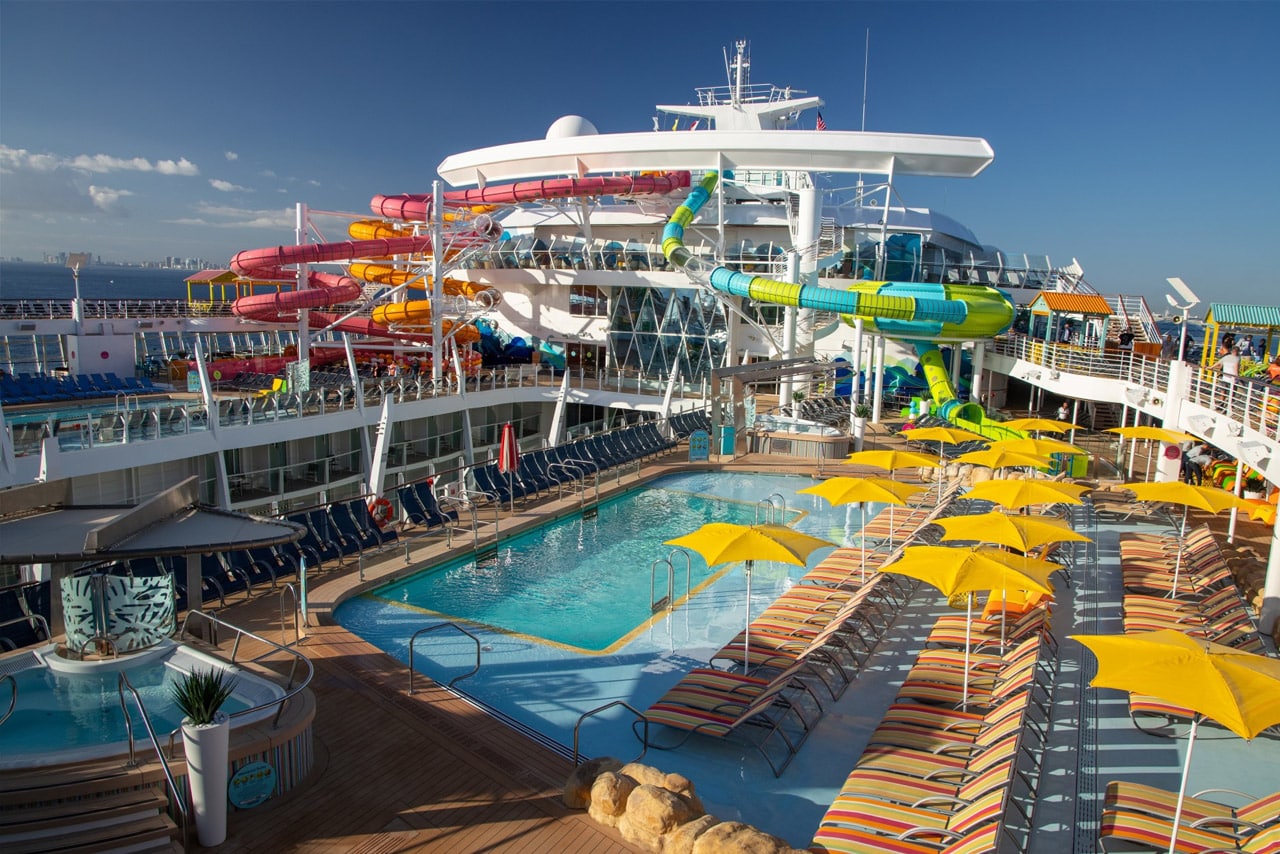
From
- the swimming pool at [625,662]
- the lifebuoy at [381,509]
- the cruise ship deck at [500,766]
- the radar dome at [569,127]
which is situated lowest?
the swimming pool at [625,662]

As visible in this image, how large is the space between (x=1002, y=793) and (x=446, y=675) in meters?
5.12

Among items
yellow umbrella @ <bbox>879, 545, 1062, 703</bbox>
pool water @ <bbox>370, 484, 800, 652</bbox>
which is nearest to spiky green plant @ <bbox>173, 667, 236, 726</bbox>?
pool water @ <bbox>370, 484, 800, 652</bbox>

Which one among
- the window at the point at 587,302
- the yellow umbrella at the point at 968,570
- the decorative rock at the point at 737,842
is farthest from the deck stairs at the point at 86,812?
the window at the point at 587,302

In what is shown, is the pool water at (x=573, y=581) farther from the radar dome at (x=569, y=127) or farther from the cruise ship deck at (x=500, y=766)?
the radar dome at (x=569, y=127)

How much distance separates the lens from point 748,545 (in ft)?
26.7

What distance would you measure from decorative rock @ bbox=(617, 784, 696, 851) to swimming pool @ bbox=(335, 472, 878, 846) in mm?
960

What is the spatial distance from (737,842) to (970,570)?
3602mm

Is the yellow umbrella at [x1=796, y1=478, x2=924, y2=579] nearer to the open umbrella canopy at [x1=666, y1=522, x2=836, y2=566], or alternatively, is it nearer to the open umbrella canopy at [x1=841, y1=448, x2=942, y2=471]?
the open umbrella canopy at [x1=841, y1=448, x2=942, y2=471]

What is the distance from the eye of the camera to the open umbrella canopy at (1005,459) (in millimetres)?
11922

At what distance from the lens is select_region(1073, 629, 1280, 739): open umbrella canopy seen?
180 inches

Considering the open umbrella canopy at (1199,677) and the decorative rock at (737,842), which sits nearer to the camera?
the open umbrella canopy at (1199,677)

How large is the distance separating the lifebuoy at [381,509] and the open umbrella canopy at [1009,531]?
7.60 metres

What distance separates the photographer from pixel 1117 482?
Answer: 53.0 feet

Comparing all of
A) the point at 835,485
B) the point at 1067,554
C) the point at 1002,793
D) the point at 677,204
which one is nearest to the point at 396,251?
the point at 677,204
